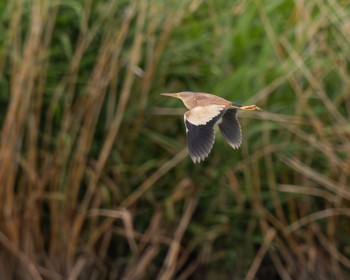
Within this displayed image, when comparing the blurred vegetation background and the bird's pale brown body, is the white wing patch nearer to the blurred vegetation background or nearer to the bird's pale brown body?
the bird's pale brown body

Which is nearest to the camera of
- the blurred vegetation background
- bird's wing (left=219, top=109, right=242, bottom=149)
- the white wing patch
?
the white wing patch

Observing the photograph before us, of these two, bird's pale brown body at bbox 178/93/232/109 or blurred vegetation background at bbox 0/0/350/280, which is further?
blurred vegetation background at bbox 0/0/350/280

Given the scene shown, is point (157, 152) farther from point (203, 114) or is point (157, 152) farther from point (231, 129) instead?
point (203, 114)

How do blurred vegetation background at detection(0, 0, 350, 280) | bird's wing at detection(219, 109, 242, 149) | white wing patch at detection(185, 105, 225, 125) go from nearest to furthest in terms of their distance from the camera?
1. white wing patch at detection(185, 105, 225, 125)
2. bird's wing at detection(219, 109, 242, 149)
3. blurred vegetation background at detection(0, 0, 350, 280)

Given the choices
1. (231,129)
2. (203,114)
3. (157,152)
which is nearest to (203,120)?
(203,114)

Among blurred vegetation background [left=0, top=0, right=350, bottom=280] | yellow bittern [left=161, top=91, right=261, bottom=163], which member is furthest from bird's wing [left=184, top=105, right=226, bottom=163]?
blurred vegetation background [left=0, top=0, right=350, bottom=280]

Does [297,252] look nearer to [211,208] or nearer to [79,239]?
[211,208]
